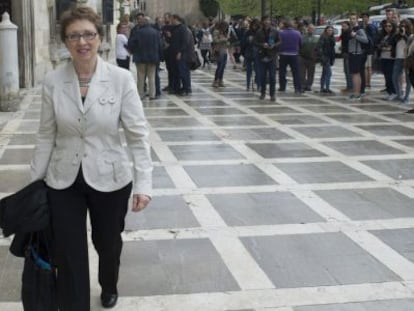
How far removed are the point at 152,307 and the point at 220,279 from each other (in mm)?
640

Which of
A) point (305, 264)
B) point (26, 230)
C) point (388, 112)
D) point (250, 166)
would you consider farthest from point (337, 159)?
point (26, 230)

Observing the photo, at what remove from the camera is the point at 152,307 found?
14.2ft

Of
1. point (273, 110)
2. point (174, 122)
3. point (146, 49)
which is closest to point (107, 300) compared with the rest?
point (174, 122)

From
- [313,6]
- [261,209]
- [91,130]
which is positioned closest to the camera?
[91,130]

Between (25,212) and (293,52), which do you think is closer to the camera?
(25,212)

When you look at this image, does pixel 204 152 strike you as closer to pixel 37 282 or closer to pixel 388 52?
pixel 37 282

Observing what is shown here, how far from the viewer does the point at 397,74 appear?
1449 centimetres

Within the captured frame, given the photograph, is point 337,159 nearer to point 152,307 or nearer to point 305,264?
point 305,264

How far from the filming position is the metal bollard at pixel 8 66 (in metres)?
12.3

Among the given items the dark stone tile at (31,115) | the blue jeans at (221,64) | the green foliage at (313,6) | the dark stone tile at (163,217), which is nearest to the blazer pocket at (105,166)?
the dark stone tile at (163,217)

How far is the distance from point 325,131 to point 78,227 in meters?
7.87

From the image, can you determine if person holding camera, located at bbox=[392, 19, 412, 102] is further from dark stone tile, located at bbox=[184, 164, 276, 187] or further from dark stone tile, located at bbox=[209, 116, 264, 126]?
dark stone tile, located at bbox=[184, 164, 276, 187]

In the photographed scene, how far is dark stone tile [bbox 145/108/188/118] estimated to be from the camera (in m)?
12.8

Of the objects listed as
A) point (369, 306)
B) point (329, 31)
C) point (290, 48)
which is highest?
point (329, 31)
